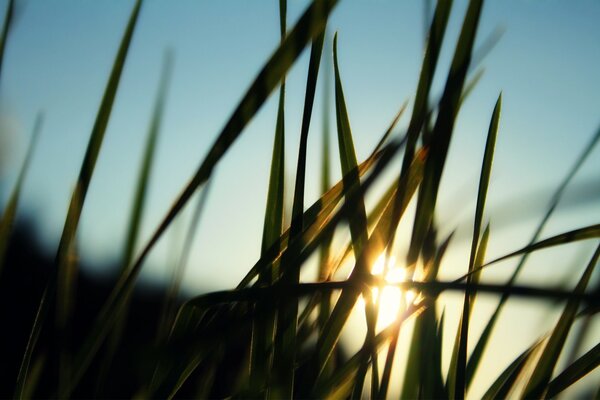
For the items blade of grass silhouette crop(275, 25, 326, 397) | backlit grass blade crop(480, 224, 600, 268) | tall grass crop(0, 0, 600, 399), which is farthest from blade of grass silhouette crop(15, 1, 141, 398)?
backlit grass blade crop(480, 224, 600, 268)

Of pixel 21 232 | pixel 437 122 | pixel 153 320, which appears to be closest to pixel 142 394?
pixel 437 122

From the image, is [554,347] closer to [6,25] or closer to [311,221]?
[311,221]

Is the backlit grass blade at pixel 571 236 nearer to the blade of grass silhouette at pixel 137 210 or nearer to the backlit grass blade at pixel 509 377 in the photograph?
the backlit grass blade at pixel 509 377

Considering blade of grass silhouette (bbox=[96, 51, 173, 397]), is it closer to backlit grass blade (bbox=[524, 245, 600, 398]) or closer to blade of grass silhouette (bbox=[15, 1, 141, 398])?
blade of grass silhouette (bbox=[15, 1, 141, 398])

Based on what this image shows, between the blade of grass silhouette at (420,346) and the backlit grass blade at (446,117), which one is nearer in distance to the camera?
the backlit grass blade at (446,117)

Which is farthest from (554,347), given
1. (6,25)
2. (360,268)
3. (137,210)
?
(6,25)

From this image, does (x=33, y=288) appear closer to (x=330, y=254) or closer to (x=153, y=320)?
(x=153, y=320)

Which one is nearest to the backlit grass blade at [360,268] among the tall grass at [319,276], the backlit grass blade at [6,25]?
the tall grass at [319,276]
